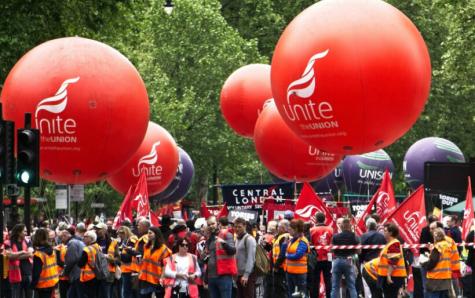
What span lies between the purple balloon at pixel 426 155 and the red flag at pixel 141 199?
1289 cm

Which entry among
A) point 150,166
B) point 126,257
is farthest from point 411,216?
point 150,166

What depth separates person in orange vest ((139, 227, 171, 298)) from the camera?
22266 mm

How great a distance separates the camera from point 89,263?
23.1 metres

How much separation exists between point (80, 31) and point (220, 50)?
16.7 meters

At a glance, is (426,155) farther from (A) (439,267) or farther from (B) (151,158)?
(A) (439,267)

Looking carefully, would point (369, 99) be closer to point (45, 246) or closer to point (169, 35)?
point (45, 246)

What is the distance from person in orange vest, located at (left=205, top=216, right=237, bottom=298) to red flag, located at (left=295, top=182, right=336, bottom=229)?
10.7ft

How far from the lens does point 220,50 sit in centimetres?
4659

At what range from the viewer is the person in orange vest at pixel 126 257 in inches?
969

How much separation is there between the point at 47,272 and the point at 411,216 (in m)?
6.47

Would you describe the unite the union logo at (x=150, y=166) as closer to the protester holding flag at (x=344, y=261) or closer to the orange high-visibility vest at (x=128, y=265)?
the orange high-visibility vest at (x=128, y=265)

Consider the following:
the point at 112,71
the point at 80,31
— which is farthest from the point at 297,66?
the point at 80,31

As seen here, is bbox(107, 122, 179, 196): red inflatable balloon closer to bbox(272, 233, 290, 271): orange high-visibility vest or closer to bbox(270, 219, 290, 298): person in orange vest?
bbox(270, 219, 290, 298): person in orange vest

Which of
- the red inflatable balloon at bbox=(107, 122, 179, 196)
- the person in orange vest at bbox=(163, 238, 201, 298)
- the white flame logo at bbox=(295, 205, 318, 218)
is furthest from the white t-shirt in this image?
the red inflatable balloon at bbox=(107, 122, 179, 196)
